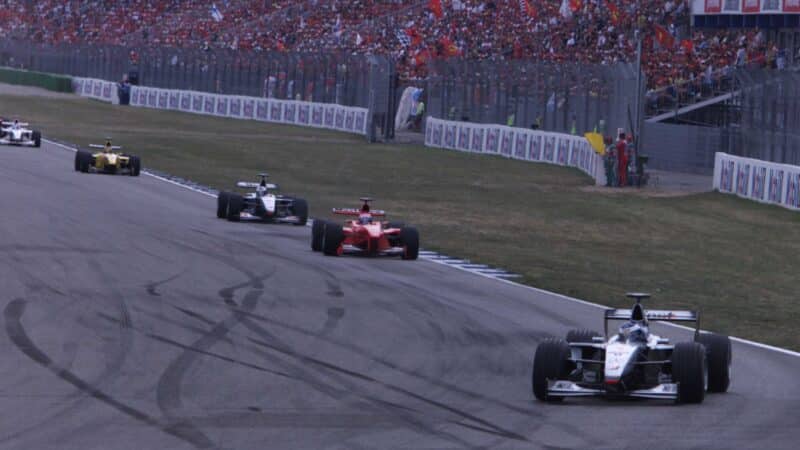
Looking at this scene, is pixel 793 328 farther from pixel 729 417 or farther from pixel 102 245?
pixel 102 245

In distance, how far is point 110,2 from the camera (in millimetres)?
90500

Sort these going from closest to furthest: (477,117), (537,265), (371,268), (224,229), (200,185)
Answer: (371,268), (537,265), (224,229), (200,185), (477,117)

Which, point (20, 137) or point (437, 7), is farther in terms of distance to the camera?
point (437, 7)

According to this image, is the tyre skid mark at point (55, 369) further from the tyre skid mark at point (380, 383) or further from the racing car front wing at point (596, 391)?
the racing car front wing at point (596, 391)

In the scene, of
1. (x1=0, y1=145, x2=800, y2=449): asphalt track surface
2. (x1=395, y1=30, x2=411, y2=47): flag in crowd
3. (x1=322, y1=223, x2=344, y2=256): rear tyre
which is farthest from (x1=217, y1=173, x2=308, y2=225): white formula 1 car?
→ (x1=395, y1=30, x2=411, y2=47): flag in crowd

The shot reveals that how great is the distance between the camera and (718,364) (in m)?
11.2

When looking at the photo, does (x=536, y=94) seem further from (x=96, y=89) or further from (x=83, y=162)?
(x=96, y=89)

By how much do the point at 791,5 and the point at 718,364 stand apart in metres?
34.0

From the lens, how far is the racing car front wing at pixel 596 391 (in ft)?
34.9

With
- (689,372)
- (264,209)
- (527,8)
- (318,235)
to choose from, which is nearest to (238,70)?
(527,8)

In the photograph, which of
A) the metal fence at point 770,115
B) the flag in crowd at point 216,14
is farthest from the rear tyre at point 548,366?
the flag in crowd at point 216,14

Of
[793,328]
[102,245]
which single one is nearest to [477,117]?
[102,245]

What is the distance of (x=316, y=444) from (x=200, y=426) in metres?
0.85

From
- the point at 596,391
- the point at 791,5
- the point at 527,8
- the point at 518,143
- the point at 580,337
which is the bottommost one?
the point at 596,391
